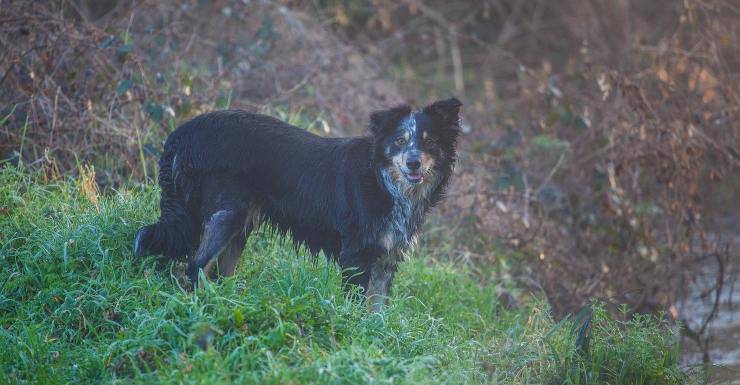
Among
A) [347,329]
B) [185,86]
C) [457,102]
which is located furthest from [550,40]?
[347,329]

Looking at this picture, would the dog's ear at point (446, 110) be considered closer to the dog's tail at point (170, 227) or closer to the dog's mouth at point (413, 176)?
the dog's mouth at point (413, 176)

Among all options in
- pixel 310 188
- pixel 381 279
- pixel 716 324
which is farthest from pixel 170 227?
pixel 716 324

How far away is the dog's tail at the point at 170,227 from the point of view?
588cm

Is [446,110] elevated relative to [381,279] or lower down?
elevated

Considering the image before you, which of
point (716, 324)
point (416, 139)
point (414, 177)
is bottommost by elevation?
point (716, 324)

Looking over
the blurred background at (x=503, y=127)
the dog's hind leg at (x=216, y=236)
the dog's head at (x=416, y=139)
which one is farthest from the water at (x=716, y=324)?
the dog's hind leg at (x=216, y=236)

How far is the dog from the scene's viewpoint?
5.82 meters

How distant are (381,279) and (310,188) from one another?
76 cm

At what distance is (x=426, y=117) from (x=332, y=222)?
3.01 ft

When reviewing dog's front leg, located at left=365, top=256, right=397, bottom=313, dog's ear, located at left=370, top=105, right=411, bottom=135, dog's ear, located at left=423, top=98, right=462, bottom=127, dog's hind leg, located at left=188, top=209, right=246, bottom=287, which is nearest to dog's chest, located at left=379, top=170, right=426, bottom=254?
dog's front leg, located at left=365, top=256, right=397, bottom=313

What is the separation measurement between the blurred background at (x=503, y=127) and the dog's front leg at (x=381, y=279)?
180 cm

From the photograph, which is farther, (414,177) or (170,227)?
(170,227)

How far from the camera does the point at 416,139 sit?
230 inches

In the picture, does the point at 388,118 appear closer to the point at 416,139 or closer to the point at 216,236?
the point at 416,139
